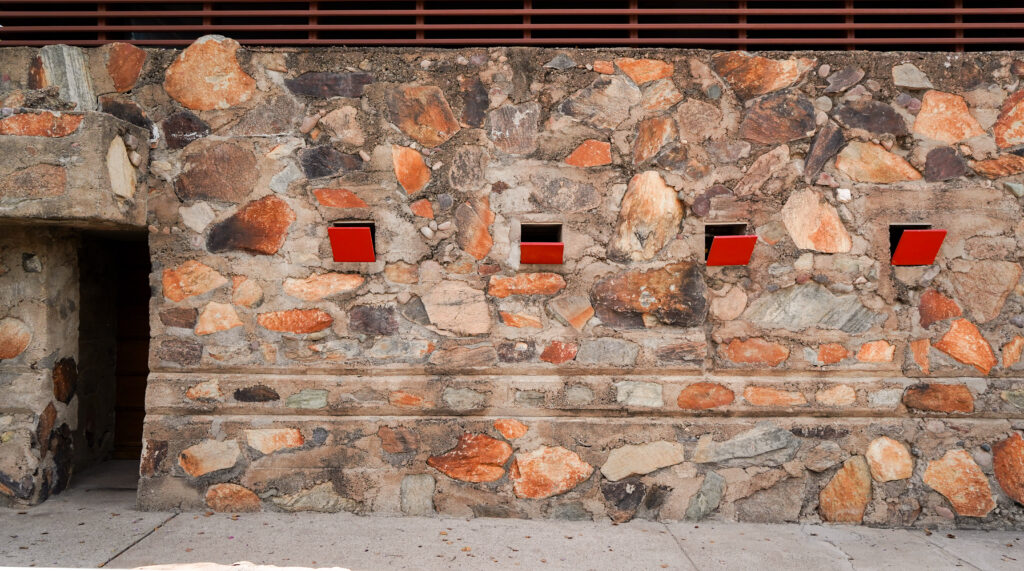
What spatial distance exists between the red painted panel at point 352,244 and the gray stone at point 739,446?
1856 millimetres

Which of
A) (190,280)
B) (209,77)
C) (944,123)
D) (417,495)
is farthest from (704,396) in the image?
(209,77)

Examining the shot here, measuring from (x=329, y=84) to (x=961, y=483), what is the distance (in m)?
3.66

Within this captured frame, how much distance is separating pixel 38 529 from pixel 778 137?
3.92 m

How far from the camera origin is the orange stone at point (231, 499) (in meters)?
2.91

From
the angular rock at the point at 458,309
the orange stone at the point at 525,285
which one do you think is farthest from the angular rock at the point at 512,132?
the angular rock at the point at 458,309

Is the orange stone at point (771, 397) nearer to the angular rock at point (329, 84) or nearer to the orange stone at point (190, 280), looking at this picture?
the angular rock at point (329, 84)

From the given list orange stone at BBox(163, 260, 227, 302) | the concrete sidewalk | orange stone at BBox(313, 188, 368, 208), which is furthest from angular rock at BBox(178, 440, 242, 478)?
orange stone at BBox(313, 188, 368, 208)

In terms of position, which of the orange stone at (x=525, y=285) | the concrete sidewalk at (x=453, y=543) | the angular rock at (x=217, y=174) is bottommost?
the concrete sidewalk at (x=453, y=543)

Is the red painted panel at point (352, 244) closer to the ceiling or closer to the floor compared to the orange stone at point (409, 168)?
closer to the floor

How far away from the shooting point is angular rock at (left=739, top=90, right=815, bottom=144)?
2.99m

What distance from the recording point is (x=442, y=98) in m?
2.99

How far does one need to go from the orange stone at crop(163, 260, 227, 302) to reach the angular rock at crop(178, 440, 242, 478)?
2.41 ft

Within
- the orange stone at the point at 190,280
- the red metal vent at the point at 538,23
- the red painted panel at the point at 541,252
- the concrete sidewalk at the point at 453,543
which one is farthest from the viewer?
the red metal vent at the point at 538,23

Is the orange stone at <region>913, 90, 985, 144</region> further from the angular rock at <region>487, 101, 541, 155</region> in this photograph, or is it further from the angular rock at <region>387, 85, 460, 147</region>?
the angular rock at <region>387, 85, 460, 147</region>
